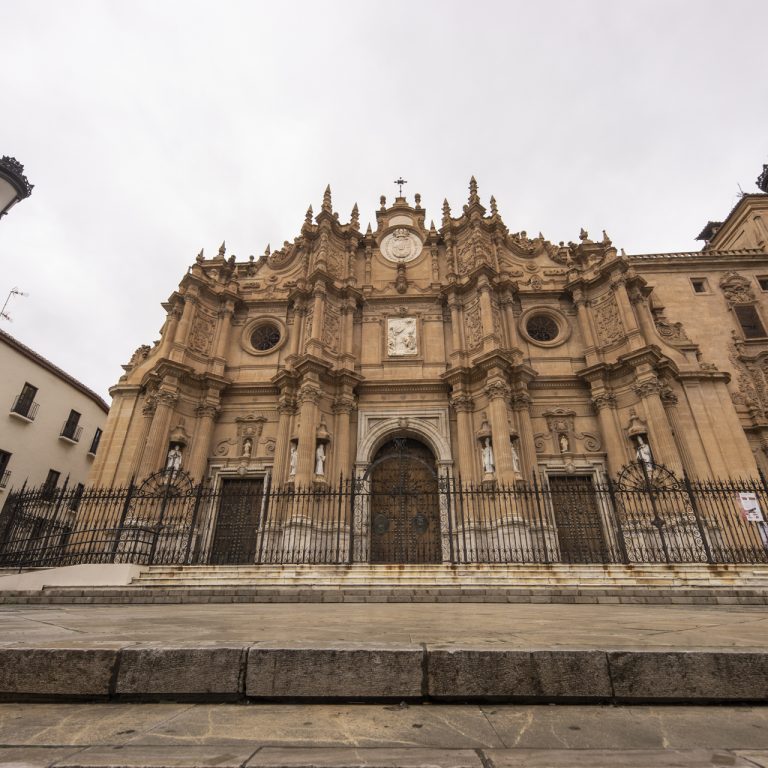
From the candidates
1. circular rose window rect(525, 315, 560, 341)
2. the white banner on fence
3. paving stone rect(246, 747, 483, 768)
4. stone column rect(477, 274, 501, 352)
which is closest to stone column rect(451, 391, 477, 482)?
stone column rect(477, 274, 501, 352)

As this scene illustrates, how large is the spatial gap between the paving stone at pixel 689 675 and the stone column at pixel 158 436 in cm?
1516

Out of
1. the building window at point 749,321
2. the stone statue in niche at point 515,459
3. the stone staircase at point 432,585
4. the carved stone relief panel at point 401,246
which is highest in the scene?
the carved stone relief panel at point 401,246

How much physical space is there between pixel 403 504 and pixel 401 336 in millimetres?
7686

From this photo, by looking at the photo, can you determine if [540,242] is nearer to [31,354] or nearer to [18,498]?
[18,498]

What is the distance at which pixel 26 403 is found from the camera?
19.8m

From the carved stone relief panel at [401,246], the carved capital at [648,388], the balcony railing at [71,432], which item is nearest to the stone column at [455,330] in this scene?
the carved stone relief panel at [401,246]

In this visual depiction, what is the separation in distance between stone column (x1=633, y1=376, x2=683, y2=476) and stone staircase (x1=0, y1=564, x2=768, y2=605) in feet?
15.8

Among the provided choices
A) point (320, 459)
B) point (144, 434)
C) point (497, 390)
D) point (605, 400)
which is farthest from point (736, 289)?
point (144, 434)

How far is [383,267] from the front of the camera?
2088 cm

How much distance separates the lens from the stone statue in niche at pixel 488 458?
1434cm

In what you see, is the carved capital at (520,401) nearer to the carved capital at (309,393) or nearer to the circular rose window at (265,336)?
the carved capital at (309,393)

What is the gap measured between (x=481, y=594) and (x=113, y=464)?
1284cm

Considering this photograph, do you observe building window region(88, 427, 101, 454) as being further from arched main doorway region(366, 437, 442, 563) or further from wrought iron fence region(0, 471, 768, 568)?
arched main doorway region(366, 437, 442, 563)

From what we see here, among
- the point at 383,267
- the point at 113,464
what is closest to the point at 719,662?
the point at 113,464
